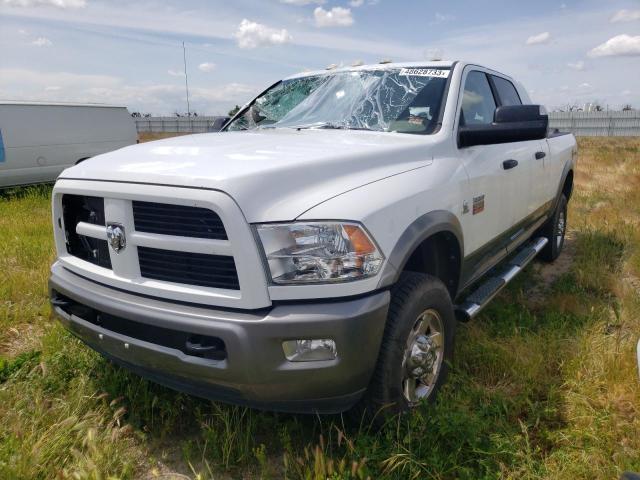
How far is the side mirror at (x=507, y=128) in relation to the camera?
294 centimetres

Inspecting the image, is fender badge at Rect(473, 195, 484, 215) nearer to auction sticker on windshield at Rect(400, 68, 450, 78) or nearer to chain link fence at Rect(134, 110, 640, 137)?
auction sticker on windshield at Rect(400, 68, 450, 78)

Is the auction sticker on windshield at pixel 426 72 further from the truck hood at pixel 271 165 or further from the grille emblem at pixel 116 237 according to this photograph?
the grille emblem at pixel 116 237

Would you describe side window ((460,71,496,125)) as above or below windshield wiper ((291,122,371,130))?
above

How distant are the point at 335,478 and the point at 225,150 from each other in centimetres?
151

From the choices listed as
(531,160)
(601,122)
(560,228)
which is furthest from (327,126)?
(601,122)

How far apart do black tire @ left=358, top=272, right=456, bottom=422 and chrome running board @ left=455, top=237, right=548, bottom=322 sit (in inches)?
24.8

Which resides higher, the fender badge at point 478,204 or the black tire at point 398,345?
the fender badge at point 478,204

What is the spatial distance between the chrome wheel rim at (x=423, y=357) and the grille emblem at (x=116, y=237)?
1.32 meters

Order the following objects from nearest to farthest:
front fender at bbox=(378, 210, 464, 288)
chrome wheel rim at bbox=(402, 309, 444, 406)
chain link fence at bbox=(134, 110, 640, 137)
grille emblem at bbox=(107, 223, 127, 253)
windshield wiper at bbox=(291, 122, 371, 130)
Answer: front fender at bbox=(378, 210, 464, 288)
grille emblem at bbox=(107, 223, 127, 253)
chrome wheel rim at bbox=(402, 309, 444, 406)
windshield wiper at bbox=(291, 122, 371, 130)
chain link fence at bbox=(134, 110, 640, 137)

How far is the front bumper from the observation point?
195 centimetres

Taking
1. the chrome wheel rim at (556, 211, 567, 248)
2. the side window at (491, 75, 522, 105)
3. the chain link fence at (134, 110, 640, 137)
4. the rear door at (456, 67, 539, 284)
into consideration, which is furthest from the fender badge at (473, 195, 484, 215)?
the chain link fence at (134, 110, 640, 137)

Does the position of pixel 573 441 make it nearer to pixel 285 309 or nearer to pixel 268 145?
pixel 285 309

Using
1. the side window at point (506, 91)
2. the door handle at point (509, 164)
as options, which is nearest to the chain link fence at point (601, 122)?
the side window at point (506, 91)

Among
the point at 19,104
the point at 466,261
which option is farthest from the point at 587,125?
the point at 466,261
